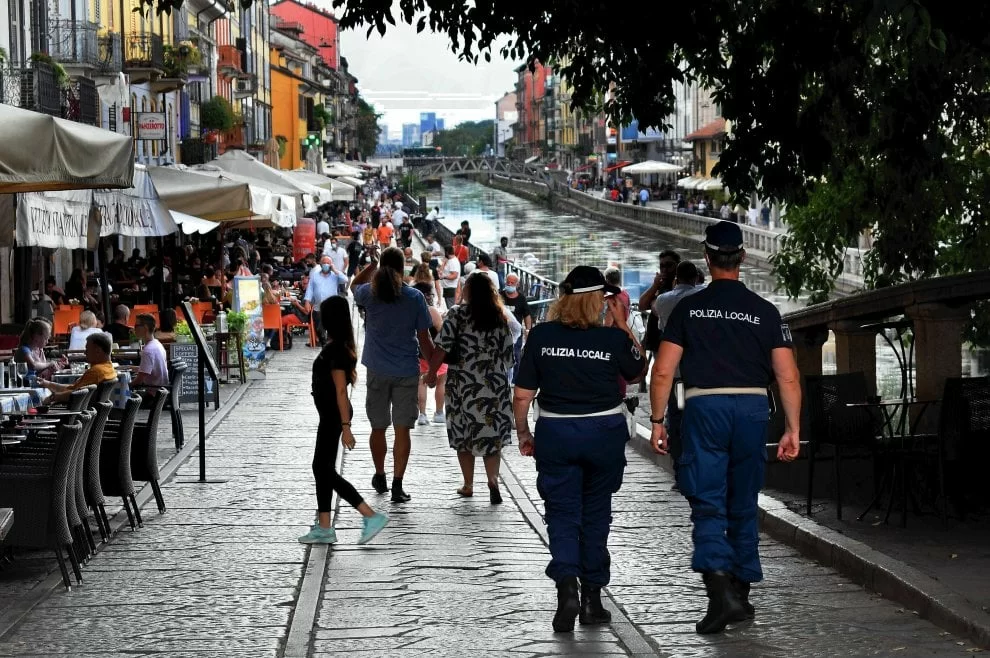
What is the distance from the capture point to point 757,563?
750 cm

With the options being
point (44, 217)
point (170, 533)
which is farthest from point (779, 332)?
point (44, 217)

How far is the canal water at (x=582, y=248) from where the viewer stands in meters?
30.5

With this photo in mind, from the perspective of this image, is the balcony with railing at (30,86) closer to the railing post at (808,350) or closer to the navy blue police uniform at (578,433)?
the railing post at (808,350)

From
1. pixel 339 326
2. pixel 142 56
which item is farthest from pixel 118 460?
pixel 142 56

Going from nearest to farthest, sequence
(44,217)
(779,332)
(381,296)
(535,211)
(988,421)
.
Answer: (779,332) → (988,421) → (381,296) → (44,217) → (535,211)

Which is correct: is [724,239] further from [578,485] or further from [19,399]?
[19,399]

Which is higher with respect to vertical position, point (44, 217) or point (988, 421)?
point (44, 217)

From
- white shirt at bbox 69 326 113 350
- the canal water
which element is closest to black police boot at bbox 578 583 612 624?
white shirt at bbox 69 326 113 350

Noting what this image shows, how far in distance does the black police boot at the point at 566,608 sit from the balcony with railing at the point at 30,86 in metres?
19.1

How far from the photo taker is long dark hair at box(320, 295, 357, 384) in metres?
9.78

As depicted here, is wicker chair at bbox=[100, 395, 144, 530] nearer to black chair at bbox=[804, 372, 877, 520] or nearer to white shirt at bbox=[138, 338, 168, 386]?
black chair at bbox=[804, 372, 877, 520]

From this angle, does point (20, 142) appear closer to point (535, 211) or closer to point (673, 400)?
point (673, 400)

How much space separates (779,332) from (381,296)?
4.72 meters

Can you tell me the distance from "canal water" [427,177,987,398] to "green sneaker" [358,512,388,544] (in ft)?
30.7
